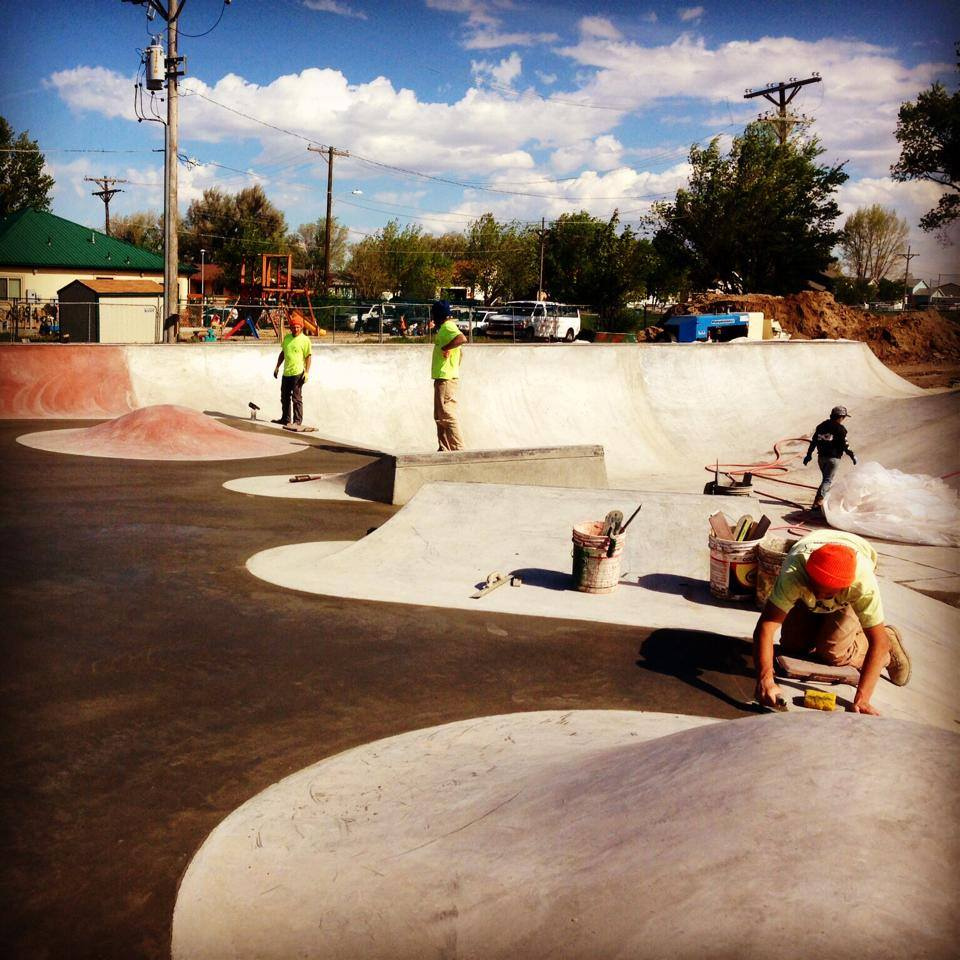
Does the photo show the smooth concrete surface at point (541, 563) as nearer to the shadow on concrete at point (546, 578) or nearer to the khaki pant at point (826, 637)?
the shadow on concrete at point (546, 578)

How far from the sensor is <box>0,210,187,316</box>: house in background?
4572 centimetres

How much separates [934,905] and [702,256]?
192 ft

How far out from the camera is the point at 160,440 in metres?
13.7

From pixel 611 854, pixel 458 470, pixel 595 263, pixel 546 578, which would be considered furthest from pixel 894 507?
pixel 595 263

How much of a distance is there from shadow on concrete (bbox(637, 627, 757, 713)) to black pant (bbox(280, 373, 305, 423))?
1080 cm

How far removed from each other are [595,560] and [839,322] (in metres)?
39.6

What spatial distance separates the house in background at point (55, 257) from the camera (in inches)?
1800

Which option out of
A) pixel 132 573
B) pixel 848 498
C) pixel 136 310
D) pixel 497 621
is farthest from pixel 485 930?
pixel 136 310

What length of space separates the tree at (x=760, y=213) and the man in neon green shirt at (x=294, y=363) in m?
44.1

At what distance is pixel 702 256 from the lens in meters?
56.8

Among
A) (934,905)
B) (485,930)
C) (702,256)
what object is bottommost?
(485,930)

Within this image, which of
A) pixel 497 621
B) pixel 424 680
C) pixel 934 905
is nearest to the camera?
pixel 934 905

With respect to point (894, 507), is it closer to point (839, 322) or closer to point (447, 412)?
point (447, 412)

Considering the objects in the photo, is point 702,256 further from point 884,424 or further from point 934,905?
point 934,905
